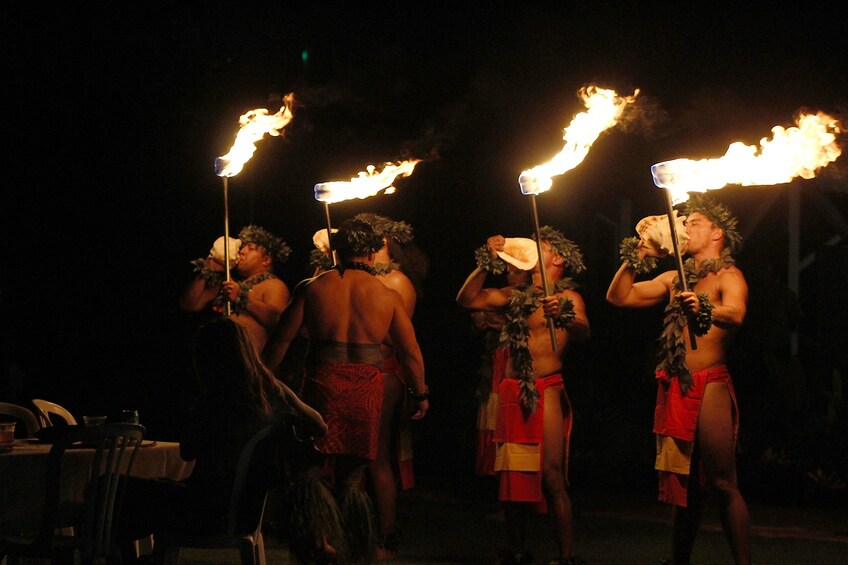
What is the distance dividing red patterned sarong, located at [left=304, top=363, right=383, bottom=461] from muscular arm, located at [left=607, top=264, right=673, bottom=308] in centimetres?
135

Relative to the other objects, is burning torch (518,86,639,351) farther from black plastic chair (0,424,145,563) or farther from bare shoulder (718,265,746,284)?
black plastic chair (0,424,145,563)

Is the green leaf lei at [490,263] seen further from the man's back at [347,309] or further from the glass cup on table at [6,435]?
the glass cup on table at [6,435]

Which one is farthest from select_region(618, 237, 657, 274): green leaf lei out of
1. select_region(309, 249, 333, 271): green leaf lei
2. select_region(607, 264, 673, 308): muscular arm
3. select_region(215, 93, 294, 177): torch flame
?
select_region(215, 93, 294, 177): torch flame

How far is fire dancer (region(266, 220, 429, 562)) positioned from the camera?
626cm

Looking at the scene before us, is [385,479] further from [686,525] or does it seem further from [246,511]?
[246,511]

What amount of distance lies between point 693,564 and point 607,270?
462 centimetres

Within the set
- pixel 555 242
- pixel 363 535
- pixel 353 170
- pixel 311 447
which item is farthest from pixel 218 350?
pixel 353 170

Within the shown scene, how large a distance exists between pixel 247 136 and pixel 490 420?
234 cm

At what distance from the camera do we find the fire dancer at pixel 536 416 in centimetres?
612

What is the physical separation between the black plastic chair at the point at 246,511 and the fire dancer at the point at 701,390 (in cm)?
201

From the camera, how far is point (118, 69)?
10.9 metres

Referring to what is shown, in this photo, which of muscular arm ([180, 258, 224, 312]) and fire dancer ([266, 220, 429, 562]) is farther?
muscular arm ([180, 258, 224, 312])

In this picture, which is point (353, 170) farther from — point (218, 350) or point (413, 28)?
point (218, 350)

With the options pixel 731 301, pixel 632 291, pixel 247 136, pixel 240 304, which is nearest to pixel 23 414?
pixel 240 304
